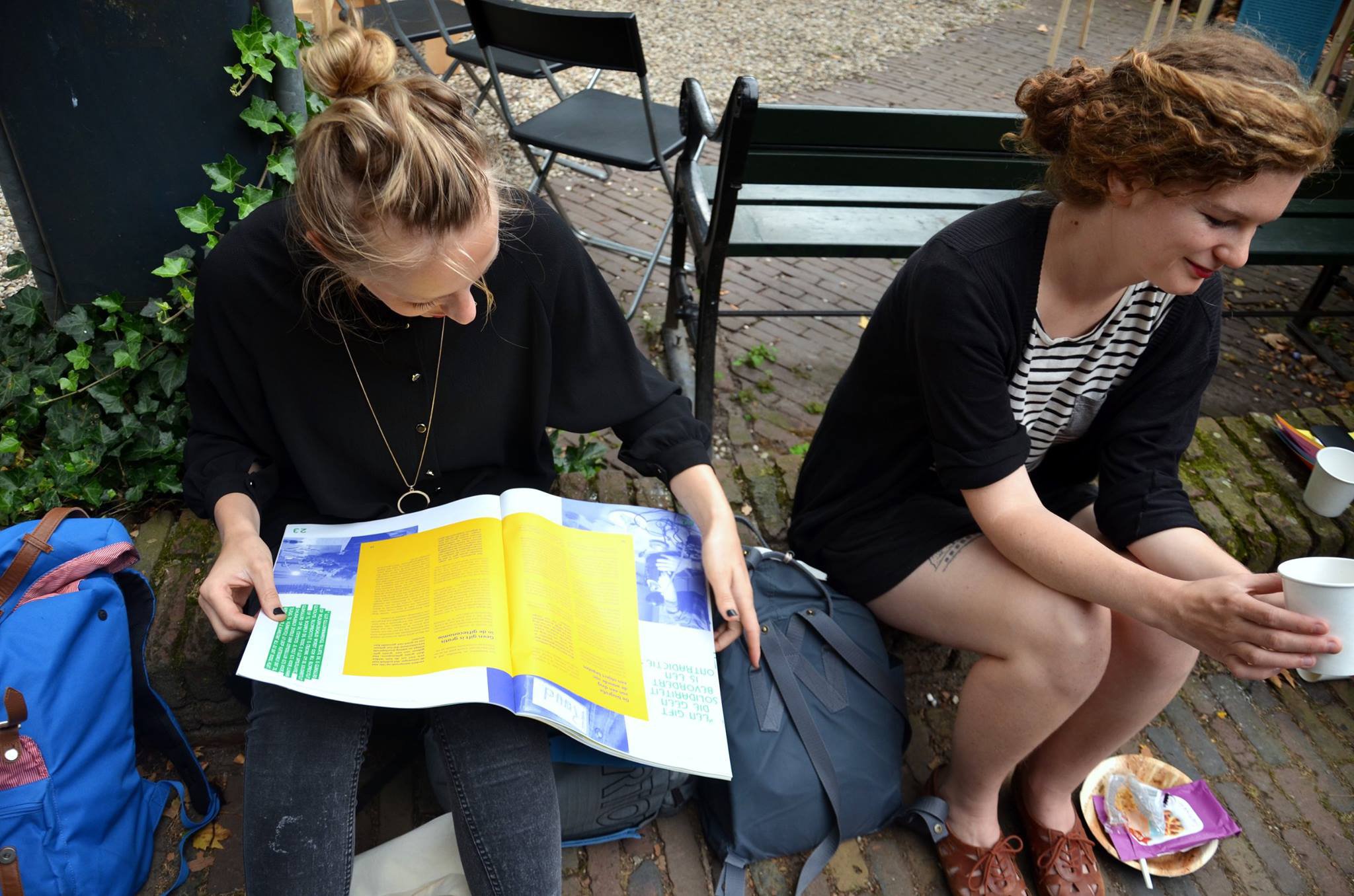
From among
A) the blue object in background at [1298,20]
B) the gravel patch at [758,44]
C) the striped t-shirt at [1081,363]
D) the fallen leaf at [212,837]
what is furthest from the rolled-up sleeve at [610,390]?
the blue object in background at [1298,20]

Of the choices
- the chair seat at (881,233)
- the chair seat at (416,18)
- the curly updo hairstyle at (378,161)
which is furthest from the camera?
the chair seat at (416,18)

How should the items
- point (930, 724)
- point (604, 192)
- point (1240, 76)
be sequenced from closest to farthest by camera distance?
point (1240, 76) < point (930, 724) < point (604, 192)

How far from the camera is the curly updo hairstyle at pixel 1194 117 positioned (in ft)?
5.22

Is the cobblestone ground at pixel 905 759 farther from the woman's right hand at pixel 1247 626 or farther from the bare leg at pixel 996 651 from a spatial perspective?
the woman's right hand at pixel 1247 626

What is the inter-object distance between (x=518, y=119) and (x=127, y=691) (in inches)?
168

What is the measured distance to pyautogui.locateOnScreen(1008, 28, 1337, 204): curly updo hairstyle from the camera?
1.59 meters

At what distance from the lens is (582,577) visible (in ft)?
6.07

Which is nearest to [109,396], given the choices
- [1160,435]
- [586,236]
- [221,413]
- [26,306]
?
[26,306]

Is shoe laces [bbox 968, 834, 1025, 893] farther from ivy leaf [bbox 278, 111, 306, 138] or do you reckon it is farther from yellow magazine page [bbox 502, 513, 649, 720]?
ivy leaf [bbox 278, 111, 306, 138]

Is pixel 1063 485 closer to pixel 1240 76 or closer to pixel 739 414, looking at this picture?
pixel 1240 76

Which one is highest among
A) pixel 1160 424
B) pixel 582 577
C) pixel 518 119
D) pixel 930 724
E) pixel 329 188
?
pixel 329 188

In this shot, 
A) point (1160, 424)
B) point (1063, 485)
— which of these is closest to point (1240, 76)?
point (1160, 424)

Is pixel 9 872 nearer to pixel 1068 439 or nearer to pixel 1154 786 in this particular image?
pixel 1068 439

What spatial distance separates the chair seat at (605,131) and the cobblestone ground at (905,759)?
1.93ft
